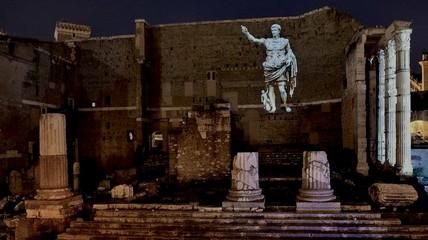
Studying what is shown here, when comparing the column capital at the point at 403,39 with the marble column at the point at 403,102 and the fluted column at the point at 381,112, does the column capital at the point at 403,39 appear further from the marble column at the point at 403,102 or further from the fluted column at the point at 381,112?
the fluted column at the point at 381,112

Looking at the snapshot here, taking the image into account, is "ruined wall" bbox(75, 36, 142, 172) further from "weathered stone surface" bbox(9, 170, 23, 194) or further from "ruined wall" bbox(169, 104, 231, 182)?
"ruined wall" bbox(169, 104, 231, 182)

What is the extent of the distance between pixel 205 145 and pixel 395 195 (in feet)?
19.5

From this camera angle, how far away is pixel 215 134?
12.0m

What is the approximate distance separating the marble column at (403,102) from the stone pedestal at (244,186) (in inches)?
208

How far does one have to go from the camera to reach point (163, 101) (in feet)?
73.6

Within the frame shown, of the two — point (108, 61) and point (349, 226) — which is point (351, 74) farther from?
point (108, 61)

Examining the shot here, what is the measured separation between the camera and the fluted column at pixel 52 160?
8.43m

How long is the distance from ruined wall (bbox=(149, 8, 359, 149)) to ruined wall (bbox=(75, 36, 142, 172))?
5.53ft

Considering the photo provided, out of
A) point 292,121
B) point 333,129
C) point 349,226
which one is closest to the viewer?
point 349,226

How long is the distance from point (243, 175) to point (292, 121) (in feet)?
42.3

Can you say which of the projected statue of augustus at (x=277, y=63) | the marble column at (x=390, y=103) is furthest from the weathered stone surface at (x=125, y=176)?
the marble column at (x=390, y=103)

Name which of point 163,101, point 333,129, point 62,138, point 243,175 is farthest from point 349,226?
point 163,101

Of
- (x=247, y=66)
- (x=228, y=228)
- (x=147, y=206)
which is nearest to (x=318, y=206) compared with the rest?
(x=228, y=228)

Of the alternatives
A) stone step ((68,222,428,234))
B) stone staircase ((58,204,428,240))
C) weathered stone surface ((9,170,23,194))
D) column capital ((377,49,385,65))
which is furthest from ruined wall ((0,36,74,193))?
column capital ((377,49,385,65))
